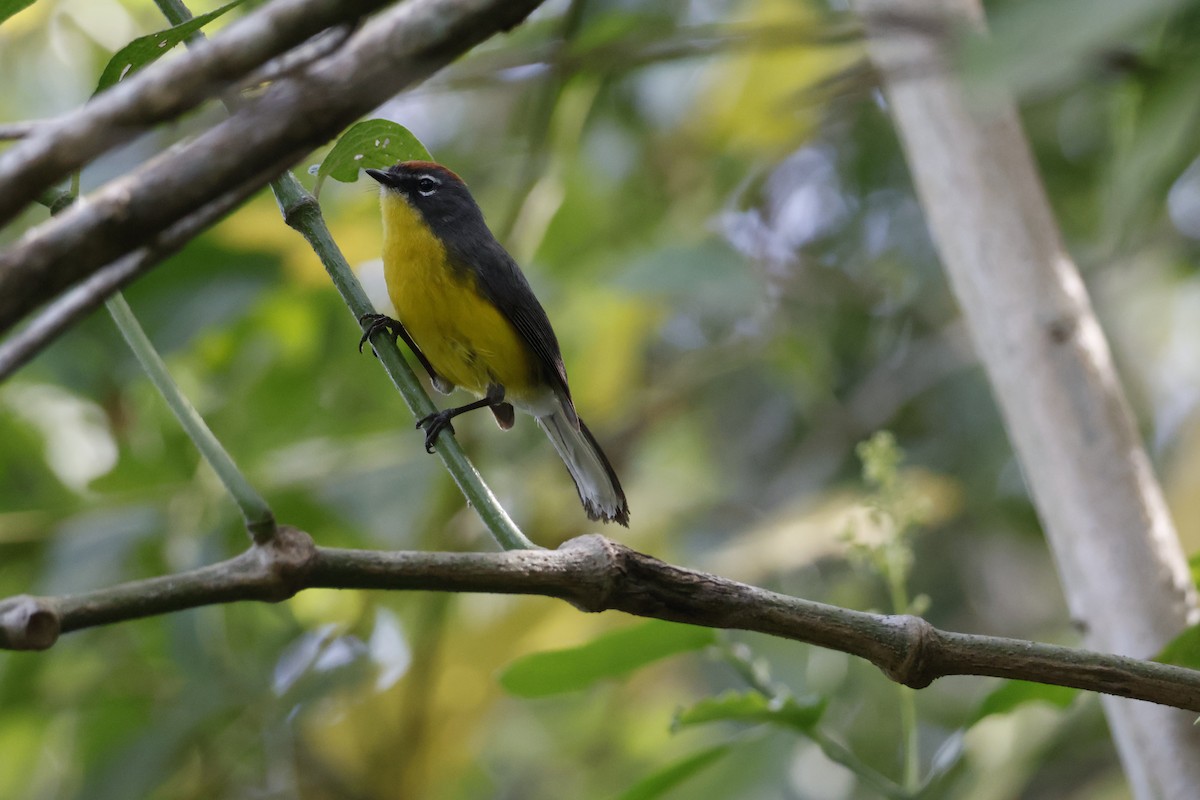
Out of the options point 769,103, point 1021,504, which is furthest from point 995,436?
point 769,103

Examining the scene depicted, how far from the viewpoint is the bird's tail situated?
2297mm

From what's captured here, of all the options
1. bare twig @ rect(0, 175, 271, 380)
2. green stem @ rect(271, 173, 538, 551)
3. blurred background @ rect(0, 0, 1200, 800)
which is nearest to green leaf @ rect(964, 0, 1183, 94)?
bare twig @ rect(0, 175, 271, 380)

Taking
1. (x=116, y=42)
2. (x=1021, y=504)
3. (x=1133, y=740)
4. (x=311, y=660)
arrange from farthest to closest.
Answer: (x=1021, y=504) → (x=116, y=42) → (x=311, y=660) → (x=1133, y=740)

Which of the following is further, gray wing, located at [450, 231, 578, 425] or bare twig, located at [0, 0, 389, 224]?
gray wing, located at [450, 231, 578, 425]

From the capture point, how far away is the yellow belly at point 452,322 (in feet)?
9.53

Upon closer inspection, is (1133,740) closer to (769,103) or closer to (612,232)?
(769,103)

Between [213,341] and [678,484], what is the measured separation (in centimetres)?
155

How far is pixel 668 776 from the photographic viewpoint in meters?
1.60

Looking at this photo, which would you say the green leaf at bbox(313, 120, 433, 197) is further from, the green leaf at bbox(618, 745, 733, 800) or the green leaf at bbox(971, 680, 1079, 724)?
the green leaf at bbox(971, 680, 1079, 724)

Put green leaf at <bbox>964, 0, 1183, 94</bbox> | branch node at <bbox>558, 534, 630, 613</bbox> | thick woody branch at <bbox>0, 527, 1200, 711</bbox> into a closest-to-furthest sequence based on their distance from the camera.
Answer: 1. green leaf at <bbox>964, 0, 1183, 94</bbox>
2. thick woody branch at <bbox>0, 527, 1200, 711</bbox>
3. branch node at <bbox>558, 534, 630, 613</bbox>

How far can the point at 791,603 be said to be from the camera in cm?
103

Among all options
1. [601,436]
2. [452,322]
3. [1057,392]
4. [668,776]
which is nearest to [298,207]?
[668,776]

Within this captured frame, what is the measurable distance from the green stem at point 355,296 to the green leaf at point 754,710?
51 centimetres

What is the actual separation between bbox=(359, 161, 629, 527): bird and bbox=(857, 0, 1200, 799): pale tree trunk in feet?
3.47
